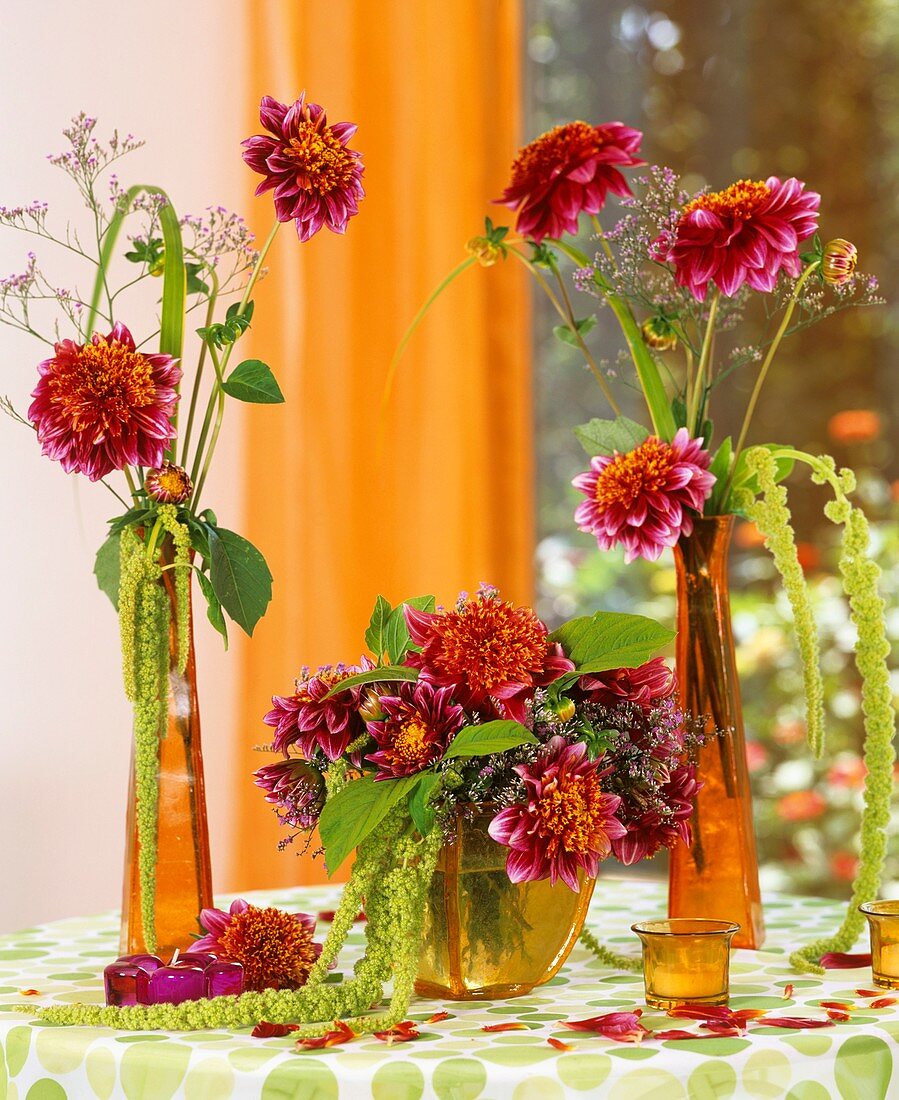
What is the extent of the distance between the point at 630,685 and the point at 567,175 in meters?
0.45

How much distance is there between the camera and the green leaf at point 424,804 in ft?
2.78

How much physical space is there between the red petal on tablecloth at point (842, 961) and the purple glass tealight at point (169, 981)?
446 mm

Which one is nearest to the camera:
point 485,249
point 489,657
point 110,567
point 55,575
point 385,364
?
point 489,657

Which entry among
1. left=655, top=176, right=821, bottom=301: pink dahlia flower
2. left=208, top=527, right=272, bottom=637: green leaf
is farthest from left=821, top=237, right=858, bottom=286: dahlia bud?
left=208, top=527, right=272, bottom=637: green leaf

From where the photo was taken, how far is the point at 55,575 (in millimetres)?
1890

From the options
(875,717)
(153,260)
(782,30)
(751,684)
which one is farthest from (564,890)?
(782,30)

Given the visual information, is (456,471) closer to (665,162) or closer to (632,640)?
(665,162)

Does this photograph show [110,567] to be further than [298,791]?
Yes

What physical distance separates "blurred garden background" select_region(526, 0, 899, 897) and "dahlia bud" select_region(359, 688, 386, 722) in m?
1.64

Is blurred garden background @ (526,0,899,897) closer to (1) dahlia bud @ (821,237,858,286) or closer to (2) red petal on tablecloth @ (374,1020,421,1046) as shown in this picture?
(1) dahlia bud @ (821,237,858,286)

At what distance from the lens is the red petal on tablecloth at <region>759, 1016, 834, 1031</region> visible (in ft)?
2.66

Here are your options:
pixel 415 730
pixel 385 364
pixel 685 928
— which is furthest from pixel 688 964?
pixel 385 364

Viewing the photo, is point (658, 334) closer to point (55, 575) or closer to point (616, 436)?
Answer: point (616, 436)

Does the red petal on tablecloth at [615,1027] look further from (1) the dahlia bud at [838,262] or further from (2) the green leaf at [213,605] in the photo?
(1) the dahlia bud at [838,262]
